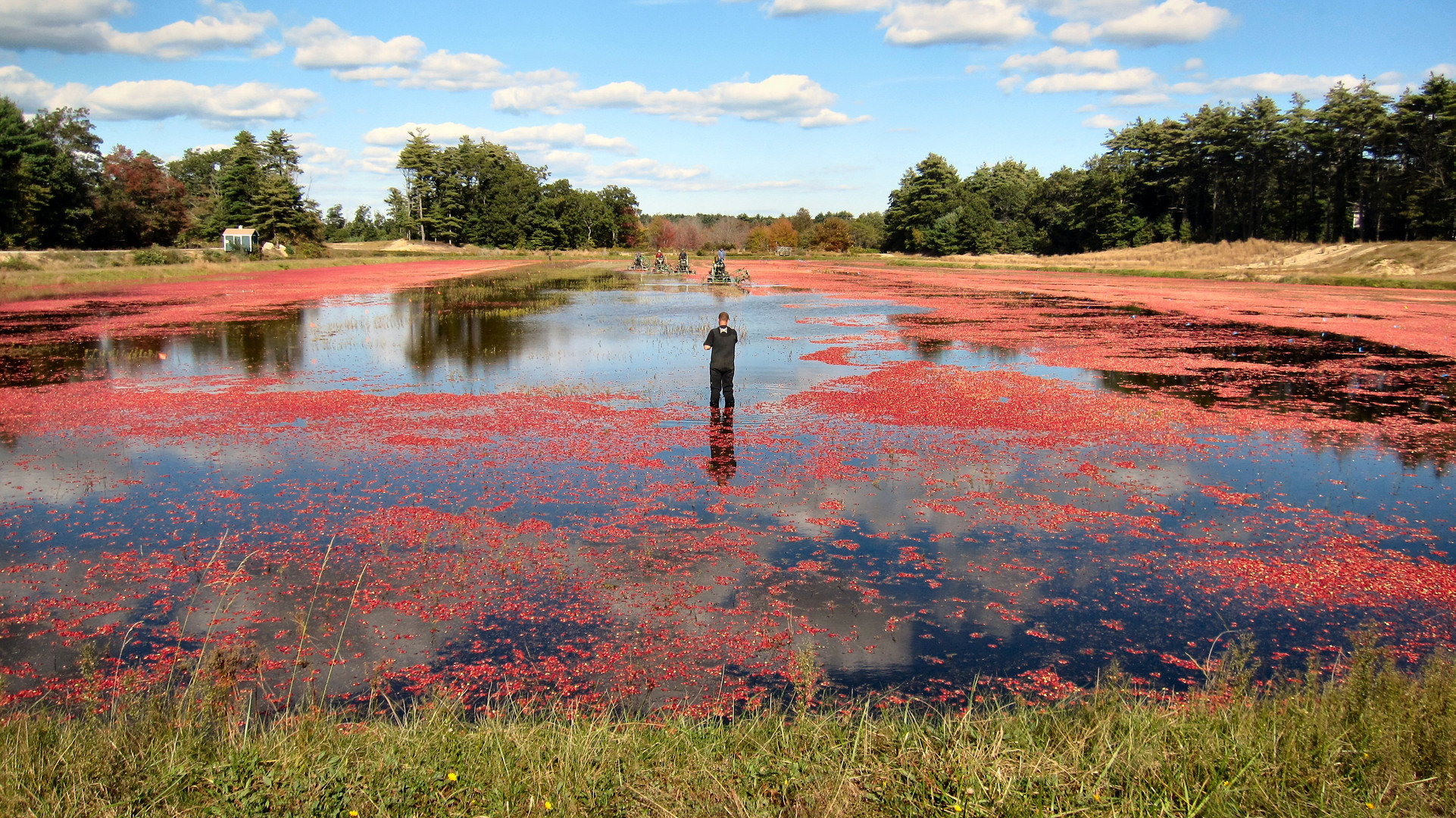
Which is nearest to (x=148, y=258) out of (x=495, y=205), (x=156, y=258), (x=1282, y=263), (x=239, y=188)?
(x=156, y=258)

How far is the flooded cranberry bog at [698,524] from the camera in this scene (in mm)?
5910

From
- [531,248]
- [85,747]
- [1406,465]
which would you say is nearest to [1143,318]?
[1406,465]

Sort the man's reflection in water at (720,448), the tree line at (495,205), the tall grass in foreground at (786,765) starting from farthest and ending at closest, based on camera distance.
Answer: the tree line at (495,205), the man's reflection in water at (720,448), the tall grass in foreground at (786,765)

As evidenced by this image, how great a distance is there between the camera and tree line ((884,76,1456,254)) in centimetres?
6131

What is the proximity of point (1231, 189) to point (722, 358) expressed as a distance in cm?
8594

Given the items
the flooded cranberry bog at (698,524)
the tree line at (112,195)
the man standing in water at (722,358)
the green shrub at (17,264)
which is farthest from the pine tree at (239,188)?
the man standing in water at (722,358)

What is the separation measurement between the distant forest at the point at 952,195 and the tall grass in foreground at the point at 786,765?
71.3m

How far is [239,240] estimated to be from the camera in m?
68.6

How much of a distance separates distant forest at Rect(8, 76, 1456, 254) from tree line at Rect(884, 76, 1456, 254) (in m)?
Answer: 0.18

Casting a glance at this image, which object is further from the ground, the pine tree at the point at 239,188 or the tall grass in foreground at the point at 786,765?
the pine tree at the point at 239,188

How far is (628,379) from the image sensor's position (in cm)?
1731

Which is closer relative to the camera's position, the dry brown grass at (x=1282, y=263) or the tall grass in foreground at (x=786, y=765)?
the tall grass in foreground at (x=786, y=765)

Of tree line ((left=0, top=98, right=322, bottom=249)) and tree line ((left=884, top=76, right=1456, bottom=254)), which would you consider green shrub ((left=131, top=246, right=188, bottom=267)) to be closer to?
tree line ((left=0, top=98, right=322, bottom=249))

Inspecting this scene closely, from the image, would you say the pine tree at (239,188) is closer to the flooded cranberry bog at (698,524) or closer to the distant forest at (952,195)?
the distant forest at (952,195)
